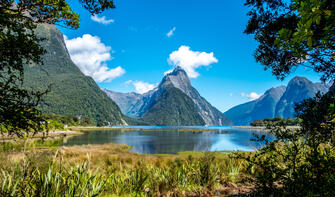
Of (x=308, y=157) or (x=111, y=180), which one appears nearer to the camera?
(x=308, y=157)

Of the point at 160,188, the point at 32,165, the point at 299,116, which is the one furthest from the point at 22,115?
the point at 299,116


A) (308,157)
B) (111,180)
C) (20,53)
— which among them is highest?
(20,53)

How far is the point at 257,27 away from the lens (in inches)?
256

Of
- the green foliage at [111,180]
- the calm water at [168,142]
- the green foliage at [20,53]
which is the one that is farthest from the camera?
the calm water at [168,142]

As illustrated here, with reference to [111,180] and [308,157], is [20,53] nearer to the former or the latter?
[111,180]

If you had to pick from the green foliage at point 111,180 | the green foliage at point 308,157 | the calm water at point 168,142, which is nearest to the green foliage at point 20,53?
the green foliage at point 111,180

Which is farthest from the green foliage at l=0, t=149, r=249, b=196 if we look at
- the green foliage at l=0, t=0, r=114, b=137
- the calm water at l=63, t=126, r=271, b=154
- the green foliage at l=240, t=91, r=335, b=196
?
the calm water at l=63, t=126, r=271, b=154

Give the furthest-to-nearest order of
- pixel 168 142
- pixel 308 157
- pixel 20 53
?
pixel 168 142, pixel 20 53, pixel 308 157

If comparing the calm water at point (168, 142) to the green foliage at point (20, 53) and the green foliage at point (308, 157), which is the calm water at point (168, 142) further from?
the green foliage at point (20, 53)

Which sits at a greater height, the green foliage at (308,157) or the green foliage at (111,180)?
the green foliage at (308,157)

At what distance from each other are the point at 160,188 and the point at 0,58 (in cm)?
612

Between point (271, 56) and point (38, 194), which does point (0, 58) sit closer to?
point (38, 194)

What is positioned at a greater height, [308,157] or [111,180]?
[308,157]

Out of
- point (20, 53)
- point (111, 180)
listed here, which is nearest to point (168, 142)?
point (111, 180)
